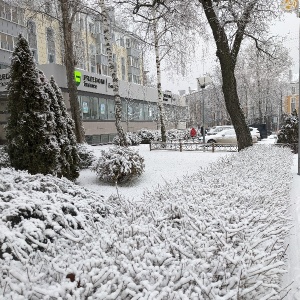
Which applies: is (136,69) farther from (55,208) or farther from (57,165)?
(55,208)

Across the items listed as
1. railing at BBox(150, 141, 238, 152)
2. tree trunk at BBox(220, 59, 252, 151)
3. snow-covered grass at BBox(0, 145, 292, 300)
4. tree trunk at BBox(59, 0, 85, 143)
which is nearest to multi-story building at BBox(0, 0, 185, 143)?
tree trunk at BBox(59, 0, 85, 143)

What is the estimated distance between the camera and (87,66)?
35.7m

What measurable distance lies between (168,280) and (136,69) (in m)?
43.8

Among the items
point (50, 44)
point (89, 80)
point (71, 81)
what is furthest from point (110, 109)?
point (71, 81)

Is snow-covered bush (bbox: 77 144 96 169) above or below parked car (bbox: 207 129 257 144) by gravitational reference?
above

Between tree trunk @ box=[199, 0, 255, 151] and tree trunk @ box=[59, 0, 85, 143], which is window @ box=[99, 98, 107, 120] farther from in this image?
tree trunk @ box=[199, 0, 255, 151]

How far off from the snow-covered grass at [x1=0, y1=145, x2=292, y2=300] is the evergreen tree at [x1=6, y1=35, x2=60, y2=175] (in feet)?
11.4

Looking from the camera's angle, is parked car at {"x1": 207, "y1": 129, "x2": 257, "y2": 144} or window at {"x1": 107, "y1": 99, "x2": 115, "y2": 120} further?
window at {"x1": 107, "y1": 99, "x2": 115, "y2": 120}

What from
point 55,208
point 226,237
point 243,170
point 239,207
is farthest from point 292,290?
point 243,170

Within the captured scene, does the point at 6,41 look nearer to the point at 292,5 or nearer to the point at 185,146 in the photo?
the point at 185,146

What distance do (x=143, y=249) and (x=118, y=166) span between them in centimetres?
732

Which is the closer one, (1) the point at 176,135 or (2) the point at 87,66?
(1) the point at 176,135

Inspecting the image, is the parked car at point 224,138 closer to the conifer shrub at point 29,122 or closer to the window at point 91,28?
the conifer shrub at point 29,122

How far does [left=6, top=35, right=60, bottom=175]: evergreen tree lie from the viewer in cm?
748
